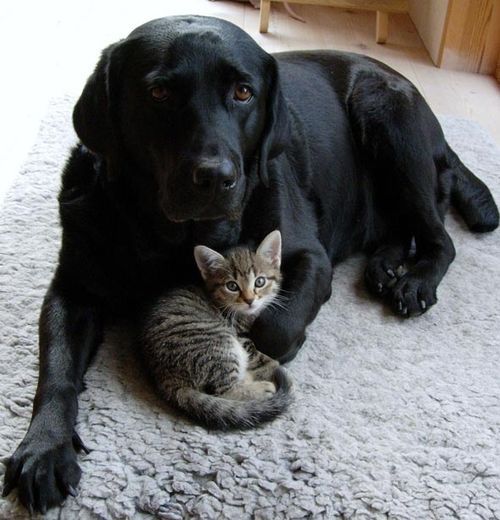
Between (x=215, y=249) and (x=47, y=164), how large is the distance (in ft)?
3.28

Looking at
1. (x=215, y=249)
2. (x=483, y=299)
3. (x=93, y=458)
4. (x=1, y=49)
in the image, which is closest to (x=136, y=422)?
(x=93, y=458)

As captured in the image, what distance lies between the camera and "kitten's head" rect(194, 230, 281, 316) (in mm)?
1672

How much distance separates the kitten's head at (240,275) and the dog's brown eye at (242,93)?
0.29m

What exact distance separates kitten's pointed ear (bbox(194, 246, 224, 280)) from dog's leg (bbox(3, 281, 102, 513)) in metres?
0.28

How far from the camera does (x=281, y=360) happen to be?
1.76 m

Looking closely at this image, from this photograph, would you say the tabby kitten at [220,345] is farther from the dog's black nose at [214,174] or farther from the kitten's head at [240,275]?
the dog's black nose at [214,174]

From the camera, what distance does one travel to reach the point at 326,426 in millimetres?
1612

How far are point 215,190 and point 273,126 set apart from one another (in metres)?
0.28

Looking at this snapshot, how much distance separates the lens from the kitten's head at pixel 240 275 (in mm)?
1672

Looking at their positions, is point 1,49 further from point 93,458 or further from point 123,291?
point 93,458

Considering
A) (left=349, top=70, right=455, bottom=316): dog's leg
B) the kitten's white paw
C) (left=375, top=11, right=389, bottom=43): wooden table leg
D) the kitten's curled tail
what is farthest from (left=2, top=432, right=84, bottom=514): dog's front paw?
(left=375, top=11, right=389, bottom=43): wooden table leg

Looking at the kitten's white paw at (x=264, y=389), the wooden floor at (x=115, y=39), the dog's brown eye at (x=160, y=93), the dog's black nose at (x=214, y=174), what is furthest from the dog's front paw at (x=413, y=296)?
the wooden floor at (x=115, y=39)

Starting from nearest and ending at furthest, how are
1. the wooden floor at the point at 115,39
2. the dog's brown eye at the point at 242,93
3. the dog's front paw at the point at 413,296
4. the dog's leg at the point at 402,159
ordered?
the dog's brown eye at the point at 242,93, the dog's front paw at the point at 413,296, the dog's leg at the point at 402,159, the wooden floor at the point at 115,39

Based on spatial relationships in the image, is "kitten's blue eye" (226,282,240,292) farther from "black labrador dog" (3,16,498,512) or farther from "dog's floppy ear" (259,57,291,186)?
"dog's floppy ear" (259,57,291,186)
